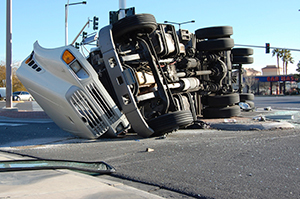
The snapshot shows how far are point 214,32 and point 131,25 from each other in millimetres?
4257

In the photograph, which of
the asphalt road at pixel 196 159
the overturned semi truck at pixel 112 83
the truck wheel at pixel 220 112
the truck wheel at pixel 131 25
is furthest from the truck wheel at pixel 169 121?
the truck wheel at pixel 220 112

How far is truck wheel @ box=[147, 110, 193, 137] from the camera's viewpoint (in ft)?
18.8

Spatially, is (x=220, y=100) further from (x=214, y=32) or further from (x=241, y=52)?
(x=241, y=52)

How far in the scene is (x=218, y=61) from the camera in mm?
9734

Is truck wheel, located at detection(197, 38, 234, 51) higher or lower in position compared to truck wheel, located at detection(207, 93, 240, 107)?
higher

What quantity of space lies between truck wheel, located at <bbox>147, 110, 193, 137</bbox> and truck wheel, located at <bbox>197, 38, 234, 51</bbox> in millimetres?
3947

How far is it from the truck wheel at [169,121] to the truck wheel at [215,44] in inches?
155

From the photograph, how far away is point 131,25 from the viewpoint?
5.92m

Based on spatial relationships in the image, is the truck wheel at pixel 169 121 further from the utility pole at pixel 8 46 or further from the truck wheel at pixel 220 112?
the utility pole at pixel 8 46

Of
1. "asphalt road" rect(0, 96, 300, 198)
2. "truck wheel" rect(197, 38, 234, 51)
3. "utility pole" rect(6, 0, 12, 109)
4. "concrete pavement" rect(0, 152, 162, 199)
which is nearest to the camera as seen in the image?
"concrete pavement" rect(0, 152, 162, 199)

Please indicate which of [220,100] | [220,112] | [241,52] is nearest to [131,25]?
[220,100]

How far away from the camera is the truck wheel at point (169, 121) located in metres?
5.72

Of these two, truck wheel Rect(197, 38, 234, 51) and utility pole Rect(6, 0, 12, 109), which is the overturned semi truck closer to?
truck wheel Rect(197, 38, 234, 51)

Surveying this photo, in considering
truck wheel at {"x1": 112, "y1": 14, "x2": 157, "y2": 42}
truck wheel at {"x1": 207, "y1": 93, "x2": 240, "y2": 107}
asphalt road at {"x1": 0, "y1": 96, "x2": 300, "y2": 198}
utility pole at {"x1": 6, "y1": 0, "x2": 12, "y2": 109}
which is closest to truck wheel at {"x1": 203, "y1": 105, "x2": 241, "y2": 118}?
truck wheel at {"x1": 207, "y1": 93, "x2": 240, "y2": 107}
